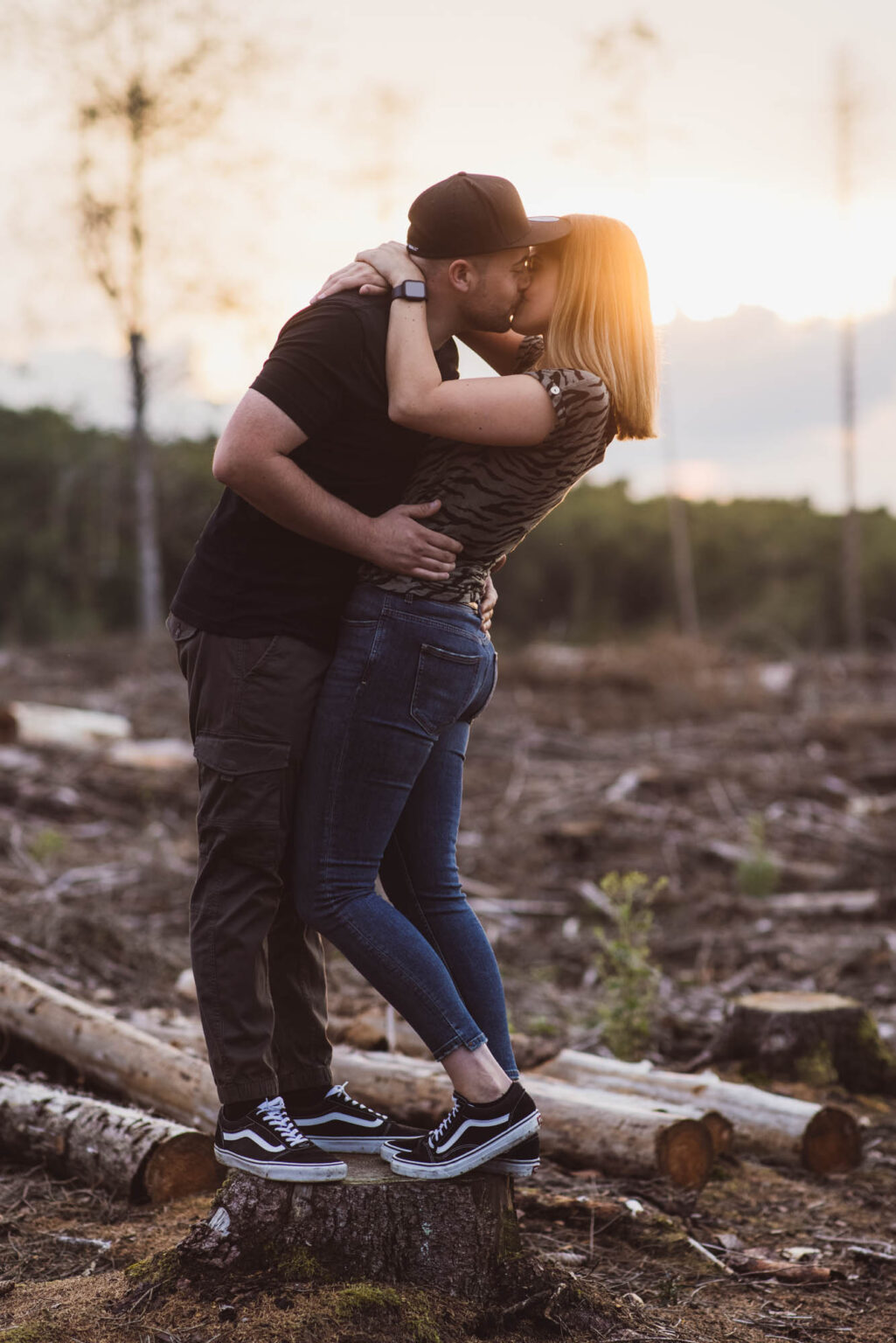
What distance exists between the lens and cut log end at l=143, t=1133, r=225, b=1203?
3.47 metres

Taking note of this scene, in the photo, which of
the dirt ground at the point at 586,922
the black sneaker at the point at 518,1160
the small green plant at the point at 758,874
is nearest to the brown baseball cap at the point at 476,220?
the black sneaker at the point at 518,1160

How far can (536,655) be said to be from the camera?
1828 cm

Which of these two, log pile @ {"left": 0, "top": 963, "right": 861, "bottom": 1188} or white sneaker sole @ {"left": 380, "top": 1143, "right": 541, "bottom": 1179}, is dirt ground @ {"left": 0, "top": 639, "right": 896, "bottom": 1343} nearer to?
log pile @ {"left": 0, "top": 963, "right": 861, "bottom": 1188}

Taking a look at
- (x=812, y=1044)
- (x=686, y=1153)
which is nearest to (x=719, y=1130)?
(x=686, y=1153)

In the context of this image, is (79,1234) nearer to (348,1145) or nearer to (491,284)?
(348,1145)

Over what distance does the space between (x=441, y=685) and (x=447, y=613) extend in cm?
16

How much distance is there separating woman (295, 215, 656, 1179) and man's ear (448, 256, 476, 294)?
78 mm

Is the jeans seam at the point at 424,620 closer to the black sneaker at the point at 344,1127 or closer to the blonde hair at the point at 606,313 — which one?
the blonde hair at the point at 606,313

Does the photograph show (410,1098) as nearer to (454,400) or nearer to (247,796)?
(247,796)

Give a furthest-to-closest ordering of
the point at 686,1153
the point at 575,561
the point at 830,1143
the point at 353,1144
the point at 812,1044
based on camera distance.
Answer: the point at 575,561
the point at 812,1044
the point at 830,1143
the point at 686,1153
the point at 353,1144

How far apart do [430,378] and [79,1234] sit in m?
2.43

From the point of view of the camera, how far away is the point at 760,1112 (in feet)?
14.5

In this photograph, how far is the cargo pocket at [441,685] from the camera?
8.68 feet

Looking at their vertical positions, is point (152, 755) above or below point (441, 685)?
below
